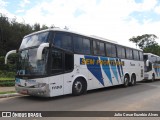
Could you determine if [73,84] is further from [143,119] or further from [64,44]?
[143,119]

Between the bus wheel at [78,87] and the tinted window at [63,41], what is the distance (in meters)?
1.89

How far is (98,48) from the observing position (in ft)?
47.8

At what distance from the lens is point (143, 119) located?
24.2 feet

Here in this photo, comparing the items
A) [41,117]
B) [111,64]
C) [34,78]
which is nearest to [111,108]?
[41,117]

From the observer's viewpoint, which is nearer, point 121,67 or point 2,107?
point 2,107

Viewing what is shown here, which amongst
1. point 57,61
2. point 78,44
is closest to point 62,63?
point 57,61

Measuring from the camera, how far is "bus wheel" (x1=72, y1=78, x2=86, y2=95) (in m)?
12.2

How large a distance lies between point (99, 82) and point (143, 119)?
7083mm

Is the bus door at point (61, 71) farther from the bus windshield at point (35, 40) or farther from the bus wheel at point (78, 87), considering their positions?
the bus windshield at point (35, 40)

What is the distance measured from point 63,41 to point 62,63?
117 centimetres

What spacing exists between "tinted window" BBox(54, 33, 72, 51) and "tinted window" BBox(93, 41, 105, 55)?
2.55 meters

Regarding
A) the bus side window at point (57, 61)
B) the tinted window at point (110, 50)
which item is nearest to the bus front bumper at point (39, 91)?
the bus side window at point (57, 61)

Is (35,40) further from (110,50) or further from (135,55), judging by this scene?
(135,55)

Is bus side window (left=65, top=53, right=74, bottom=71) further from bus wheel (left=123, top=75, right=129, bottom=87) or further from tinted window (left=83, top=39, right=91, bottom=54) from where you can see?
bus wheel (left=123, top=75, right=129, bottom=87)
